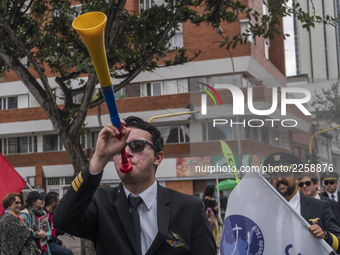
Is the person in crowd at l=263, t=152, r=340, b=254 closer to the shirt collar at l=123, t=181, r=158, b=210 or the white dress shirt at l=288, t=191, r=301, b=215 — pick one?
the white dress shirt at l=288, t=191, r=301, b=215

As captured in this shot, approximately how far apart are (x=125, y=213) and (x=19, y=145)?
3107 centimetres

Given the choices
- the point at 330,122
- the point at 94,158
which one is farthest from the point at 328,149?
the point at 94,158

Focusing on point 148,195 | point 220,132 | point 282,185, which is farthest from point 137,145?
point 220,132

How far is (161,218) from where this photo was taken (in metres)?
2.25

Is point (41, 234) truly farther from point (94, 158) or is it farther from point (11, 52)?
point (94, 158)

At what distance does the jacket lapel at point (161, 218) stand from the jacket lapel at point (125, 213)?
10 cm

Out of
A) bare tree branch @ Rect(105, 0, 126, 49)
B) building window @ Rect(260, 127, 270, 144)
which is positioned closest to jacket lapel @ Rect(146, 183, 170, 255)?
building window @ Rect(260, 127, 270, 144)

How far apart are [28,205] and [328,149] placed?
4.82 m

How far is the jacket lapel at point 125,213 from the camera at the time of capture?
7.13ft

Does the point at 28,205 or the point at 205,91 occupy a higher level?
the point at 205,91

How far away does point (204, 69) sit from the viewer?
26.8 metres

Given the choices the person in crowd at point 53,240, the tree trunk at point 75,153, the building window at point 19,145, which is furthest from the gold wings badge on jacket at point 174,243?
the building window at point 19,145

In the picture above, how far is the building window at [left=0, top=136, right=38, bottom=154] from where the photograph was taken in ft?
103

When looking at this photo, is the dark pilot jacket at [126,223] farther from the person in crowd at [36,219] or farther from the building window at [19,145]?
the building window at [19,145]
